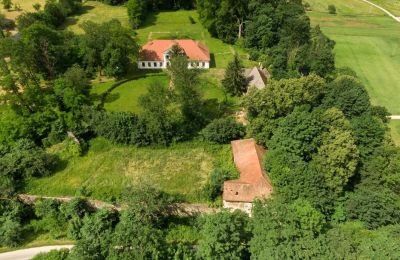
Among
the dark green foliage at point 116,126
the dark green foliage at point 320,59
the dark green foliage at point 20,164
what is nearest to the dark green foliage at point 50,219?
the dark green foliage at point 20,164

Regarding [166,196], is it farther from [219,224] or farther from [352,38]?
[352,38]

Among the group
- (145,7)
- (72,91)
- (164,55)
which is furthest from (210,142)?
(145,7)

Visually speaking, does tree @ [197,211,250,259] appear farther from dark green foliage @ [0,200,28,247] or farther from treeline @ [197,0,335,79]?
treeline @ [197,0,335,79]

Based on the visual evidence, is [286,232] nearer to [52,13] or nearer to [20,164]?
[20,164]

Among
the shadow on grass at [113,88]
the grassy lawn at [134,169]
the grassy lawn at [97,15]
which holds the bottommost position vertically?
the grassy lawn at [134,169]

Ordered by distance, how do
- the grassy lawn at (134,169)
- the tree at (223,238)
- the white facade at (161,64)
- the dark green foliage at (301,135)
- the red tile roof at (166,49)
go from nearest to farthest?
the tree at (223,238) → the dark green foliage at (301,135) → the grassy lawn at (134,169) → the white facade at (161,64) → the red tile roof at (166,49)

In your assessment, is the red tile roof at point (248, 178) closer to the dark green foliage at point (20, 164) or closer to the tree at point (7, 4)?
the dark green foliage at point (20, 164)

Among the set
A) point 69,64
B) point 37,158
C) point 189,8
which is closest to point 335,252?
point 37,158
